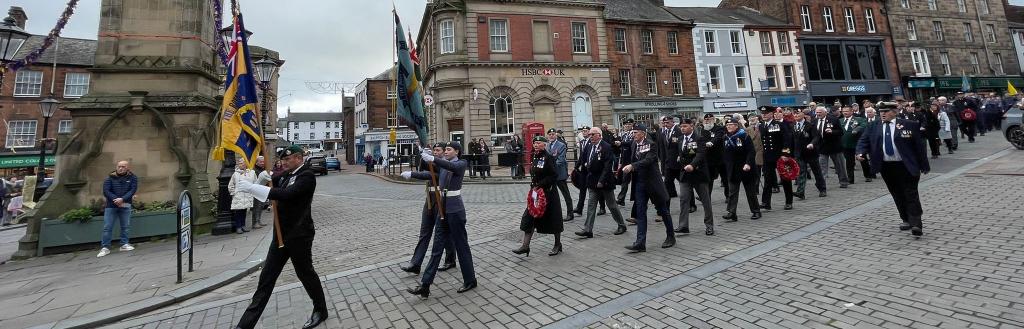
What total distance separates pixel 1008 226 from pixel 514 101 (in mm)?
21597

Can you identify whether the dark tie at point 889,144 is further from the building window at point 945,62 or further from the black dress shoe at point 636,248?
the building window at point 945,62

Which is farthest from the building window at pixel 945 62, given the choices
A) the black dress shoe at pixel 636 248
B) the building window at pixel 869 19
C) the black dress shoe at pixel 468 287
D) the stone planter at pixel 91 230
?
the stone planter at pixel 91 230

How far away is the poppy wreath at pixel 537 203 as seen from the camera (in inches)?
213

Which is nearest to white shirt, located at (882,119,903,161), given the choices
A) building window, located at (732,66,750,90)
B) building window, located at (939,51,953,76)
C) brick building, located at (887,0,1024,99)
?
building window, located at (732,66,750,90)

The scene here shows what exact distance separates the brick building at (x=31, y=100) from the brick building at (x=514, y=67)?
25.9 meters

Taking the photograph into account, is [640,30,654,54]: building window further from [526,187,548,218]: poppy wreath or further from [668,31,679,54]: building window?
[526,187,548,218]: poppy wreath

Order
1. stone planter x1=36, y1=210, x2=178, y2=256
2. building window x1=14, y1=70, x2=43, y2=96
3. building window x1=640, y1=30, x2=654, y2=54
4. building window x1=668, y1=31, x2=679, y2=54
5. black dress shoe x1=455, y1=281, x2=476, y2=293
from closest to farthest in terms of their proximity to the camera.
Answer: black dress shoe x1=455, y1=281, x2=476, y2=293 < stone planter x1=36, y1=210, x2=178, y2=256 < building window x1=14, y1=70, x2=43, y2=96 < building window x1=640, y1=30, x2=654, y2=54 < building window x1=668, y1=31, x2=679, y2=54

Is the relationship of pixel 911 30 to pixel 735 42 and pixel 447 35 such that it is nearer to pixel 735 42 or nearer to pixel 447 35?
pixel 735 42

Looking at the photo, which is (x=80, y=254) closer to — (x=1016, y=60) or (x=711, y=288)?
(x=711, y=288)

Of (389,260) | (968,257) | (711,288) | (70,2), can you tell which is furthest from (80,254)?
(968,257)

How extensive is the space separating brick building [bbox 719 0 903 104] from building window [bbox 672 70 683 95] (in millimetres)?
11227

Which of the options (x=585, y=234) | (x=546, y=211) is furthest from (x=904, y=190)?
(x=546, y=211)

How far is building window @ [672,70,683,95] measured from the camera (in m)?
29.1

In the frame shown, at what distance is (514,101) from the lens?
2520 centimetres
